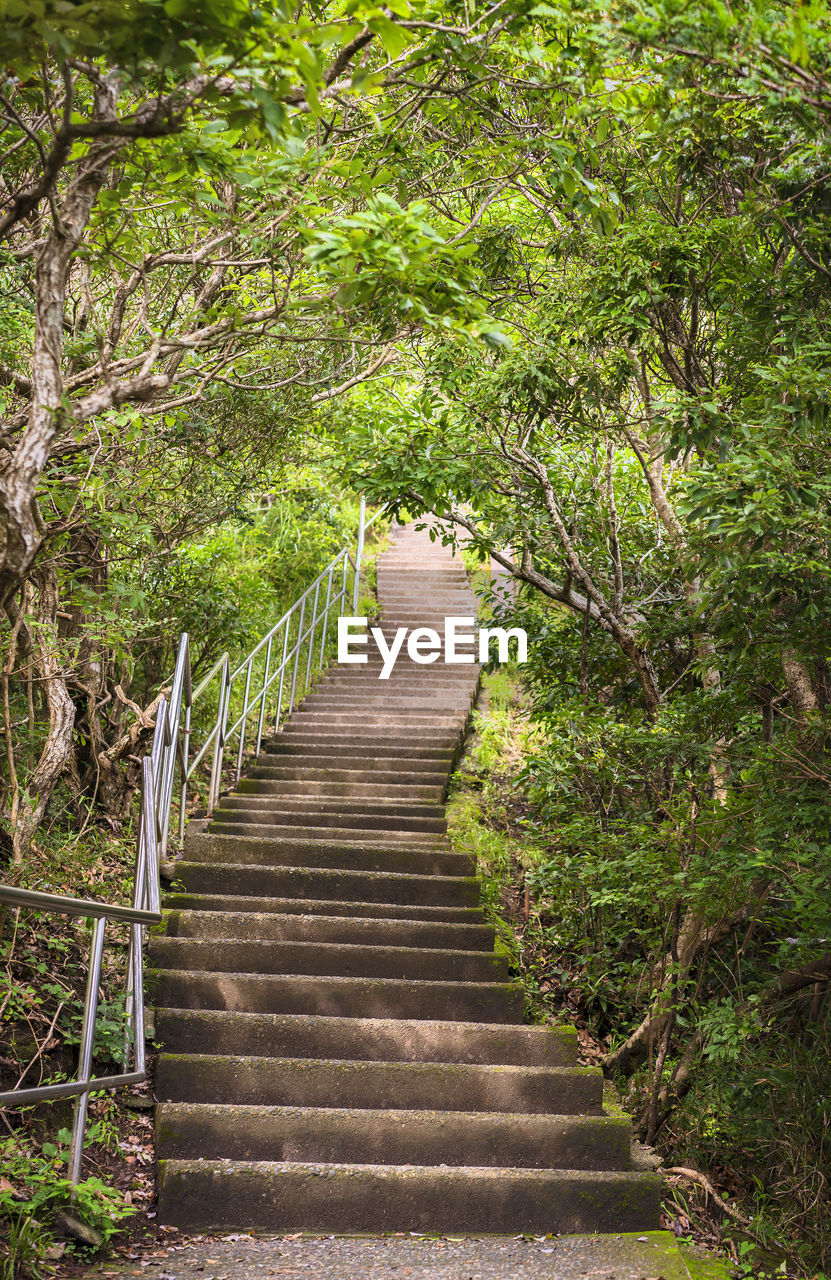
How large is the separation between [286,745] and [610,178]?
4.29 m

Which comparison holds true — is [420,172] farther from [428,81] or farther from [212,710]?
[212,710]

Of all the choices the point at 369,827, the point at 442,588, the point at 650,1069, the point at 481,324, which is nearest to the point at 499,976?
the point at 650,1069

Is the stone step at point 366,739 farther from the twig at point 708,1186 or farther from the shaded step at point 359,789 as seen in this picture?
the twig at point 708,1186

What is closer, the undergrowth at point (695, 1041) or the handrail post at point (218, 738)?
the undergrowth at point (695, 1041)

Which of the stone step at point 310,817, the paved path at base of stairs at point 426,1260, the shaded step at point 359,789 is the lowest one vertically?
the paved path at base of stairs at point 426,1260

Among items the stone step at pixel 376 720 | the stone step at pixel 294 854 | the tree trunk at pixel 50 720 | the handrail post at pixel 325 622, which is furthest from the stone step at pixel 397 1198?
the handrail post at pixel 325 622

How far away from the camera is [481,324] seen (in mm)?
2395

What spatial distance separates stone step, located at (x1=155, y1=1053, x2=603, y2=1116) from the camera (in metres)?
3.22

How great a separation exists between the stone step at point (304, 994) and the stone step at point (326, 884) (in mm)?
783

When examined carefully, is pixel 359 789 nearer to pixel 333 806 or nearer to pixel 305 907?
pixel 333 806

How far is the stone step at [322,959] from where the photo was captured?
155 inches

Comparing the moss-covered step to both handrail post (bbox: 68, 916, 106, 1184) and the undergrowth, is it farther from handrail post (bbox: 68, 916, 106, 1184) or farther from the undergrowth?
handrail post (bbox: 68, 916, 106, 1184)

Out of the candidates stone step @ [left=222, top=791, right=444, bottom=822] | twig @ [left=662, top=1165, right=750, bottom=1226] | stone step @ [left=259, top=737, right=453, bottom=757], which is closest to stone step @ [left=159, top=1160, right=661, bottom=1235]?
twig @ [left=662, top=1165, right=750, bottom=1226]

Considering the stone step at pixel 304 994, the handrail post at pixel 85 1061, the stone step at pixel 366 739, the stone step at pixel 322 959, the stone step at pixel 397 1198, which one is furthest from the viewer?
the stone step at pixel 366 739
